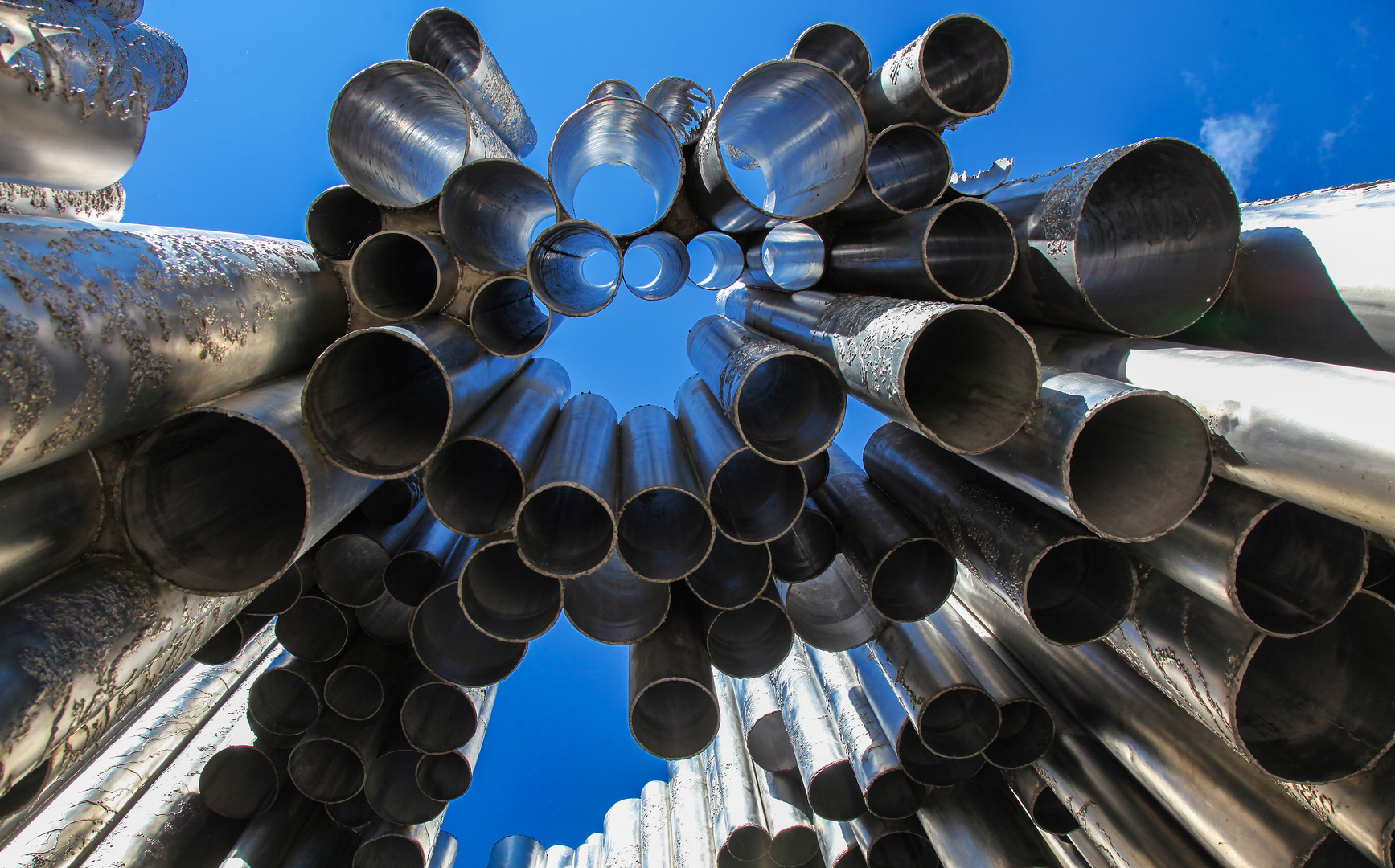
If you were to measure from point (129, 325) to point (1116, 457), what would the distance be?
3566mm

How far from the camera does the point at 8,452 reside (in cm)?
162

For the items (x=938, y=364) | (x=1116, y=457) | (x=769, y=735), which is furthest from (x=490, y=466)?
(x=769, y=735)

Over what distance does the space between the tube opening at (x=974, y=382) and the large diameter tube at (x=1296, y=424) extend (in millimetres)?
559

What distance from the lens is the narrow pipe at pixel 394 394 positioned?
7.93 ft

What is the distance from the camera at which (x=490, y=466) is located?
10.8ft

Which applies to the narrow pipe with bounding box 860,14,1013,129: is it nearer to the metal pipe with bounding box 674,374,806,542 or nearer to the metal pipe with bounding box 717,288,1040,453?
the metal pipe with bounding box 717,288,1040,453

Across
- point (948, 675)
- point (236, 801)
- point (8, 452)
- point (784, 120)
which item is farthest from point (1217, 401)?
point (236, 801)

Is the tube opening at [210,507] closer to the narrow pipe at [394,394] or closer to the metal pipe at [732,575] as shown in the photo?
the narrow pipe at [394,394]

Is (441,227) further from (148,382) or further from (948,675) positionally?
(948,675)

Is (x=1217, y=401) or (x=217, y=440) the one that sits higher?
(x=217, y=440)

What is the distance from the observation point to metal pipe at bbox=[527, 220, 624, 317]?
114 inches

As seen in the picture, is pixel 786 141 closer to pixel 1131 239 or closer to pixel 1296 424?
pixel 1131 239

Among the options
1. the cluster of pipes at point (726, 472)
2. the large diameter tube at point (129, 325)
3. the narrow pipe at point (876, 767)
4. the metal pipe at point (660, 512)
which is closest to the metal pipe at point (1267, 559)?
the cluster of pipes at point (726, 472)

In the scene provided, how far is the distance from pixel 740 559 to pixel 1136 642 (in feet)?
6.12
